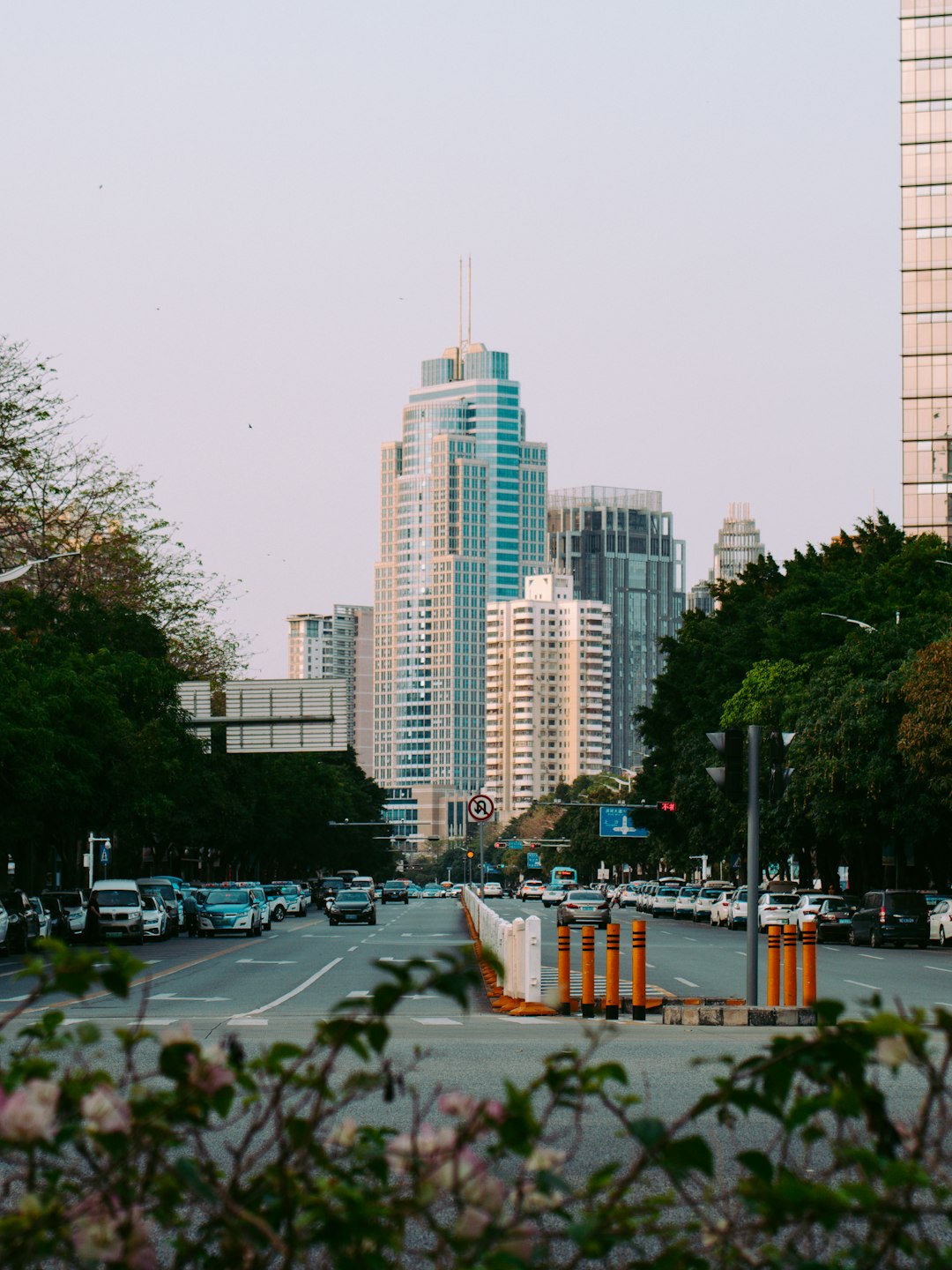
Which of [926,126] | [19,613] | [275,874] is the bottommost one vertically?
[275,874]

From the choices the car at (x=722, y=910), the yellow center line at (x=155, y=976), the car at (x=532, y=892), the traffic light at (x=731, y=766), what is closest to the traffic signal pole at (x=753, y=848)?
the traffic light at (x=731, y=766)

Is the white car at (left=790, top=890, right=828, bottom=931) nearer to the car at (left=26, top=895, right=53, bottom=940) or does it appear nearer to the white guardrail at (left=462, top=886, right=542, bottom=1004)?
the car at (left=26, top=895, right=53, bottom=940)

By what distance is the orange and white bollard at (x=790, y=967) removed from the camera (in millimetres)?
22047

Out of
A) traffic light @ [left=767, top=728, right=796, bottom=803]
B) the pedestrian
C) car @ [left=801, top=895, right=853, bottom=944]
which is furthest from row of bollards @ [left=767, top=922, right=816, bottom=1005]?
the pedestrian

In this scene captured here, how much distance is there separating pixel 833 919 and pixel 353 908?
2104cm

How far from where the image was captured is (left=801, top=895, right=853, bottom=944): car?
5341cm

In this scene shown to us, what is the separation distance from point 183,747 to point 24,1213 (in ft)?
184

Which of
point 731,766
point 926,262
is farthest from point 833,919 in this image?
point 926,262

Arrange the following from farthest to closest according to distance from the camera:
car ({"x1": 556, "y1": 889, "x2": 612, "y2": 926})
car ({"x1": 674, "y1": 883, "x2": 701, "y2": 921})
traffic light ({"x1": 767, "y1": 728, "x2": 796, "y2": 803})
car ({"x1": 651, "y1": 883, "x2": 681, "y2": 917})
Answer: car ({"x1": 651, "y1": 883, "x2": 681, "y2": 917})
car ({"x1": 674, "y1": 883, "x2": 701, "y2": 921})
car ({"x1": 556, "y1": 889, "x2": 612, "y2": 926})
traffic light ({"x1": 767, "y1": 728, "x2": 796, "y2": 803})

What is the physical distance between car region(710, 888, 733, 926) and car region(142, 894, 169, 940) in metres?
24.3

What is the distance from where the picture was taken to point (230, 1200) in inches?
142

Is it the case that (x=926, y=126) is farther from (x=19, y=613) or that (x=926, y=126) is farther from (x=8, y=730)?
(x=8, y=730)

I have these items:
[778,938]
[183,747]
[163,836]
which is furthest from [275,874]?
[778,938]

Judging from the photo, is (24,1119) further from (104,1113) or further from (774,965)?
(774,965)
